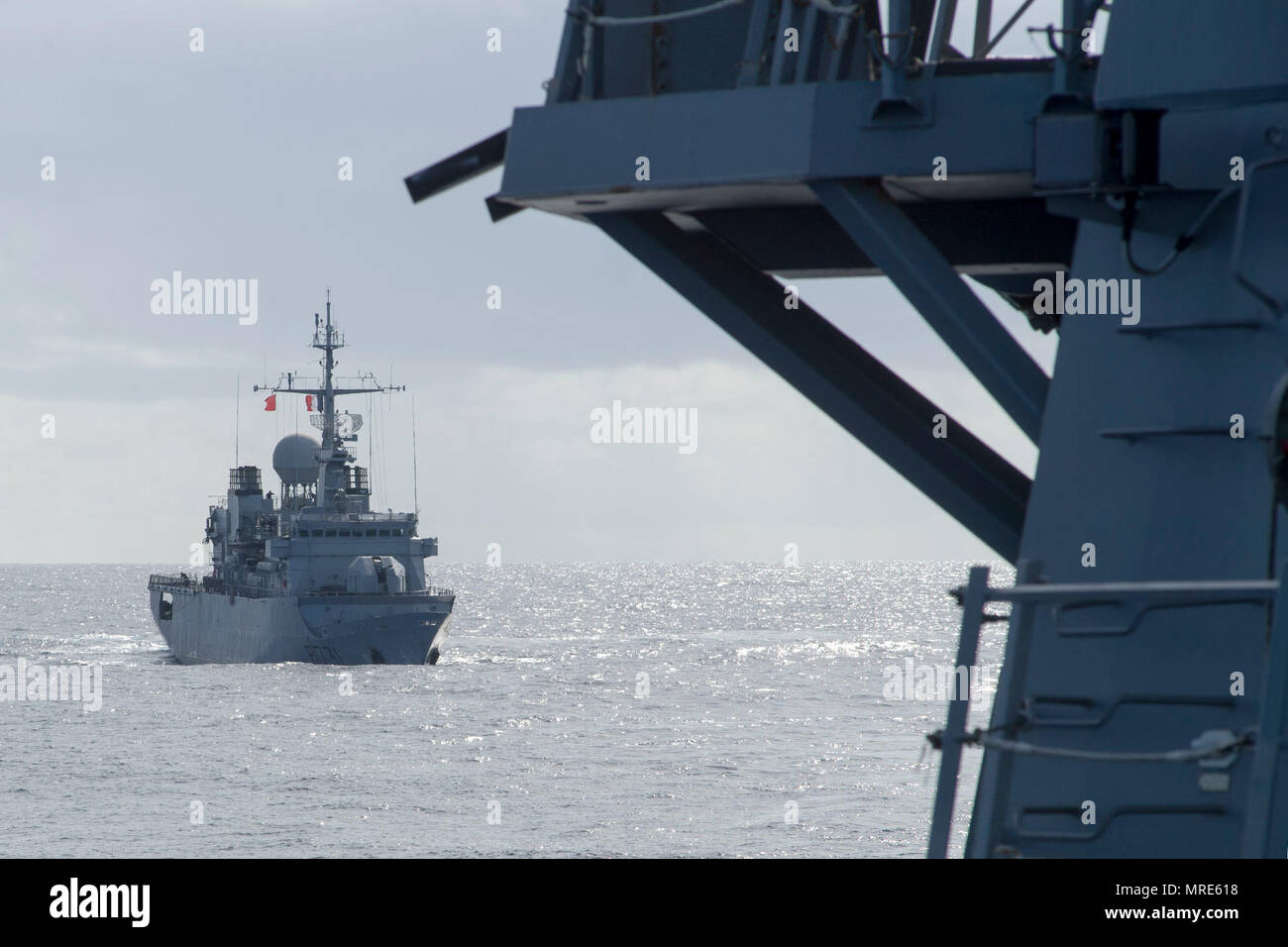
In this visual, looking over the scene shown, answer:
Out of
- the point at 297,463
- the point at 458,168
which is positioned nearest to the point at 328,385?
the point at 297,463

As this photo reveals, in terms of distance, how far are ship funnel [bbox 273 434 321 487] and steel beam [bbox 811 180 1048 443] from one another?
248 ft

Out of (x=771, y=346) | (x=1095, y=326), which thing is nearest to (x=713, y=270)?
(x=771, y=346)

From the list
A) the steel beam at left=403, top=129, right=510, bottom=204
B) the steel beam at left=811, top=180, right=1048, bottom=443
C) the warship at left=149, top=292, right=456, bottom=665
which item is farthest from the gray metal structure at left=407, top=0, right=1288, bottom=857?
the warship at left=149, top=292, right=456, bottom=665

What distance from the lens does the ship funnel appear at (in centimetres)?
8031

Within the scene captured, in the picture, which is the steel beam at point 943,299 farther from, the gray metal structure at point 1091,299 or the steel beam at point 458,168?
the steel beam at point 458,168

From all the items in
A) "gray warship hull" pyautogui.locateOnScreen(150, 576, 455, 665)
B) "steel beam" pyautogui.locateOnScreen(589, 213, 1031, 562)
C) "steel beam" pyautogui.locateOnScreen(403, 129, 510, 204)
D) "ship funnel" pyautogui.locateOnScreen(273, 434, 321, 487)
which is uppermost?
"ship funnel" pyautogui.locateOnScreen(273, 434, 321, 487)

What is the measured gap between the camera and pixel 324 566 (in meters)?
74.2

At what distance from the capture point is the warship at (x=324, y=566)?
7438cm

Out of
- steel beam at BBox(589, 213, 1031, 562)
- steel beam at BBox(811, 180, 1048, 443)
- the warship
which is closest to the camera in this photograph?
steel beam at BBox(811, 180, 1048, 443)

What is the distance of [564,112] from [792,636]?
134 m

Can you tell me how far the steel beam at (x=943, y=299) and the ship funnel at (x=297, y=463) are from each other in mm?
75639

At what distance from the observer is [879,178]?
6.14m

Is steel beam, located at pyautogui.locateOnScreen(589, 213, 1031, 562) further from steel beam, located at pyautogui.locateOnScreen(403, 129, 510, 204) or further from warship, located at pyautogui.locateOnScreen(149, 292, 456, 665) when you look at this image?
warship, located at pyautogui.locateOnScreen(149, 292, 456, 665)
